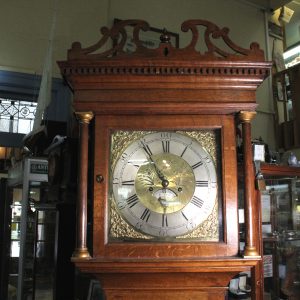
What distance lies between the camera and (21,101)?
8.69ft

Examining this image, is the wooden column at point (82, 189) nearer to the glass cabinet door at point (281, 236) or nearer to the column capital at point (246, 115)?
the column capital at point (246, 115)

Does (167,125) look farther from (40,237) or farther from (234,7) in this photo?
(234,7)

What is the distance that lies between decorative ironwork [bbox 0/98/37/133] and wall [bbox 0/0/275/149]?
28 centimetres

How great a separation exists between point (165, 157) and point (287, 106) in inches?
101

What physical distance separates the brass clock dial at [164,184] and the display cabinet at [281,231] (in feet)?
2.35

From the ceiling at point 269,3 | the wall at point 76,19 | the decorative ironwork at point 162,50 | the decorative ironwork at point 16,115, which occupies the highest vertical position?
the ceiling at point 269,3

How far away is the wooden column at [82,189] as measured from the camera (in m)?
1.13

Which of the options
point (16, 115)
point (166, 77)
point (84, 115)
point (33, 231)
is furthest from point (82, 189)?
point (16, 115)

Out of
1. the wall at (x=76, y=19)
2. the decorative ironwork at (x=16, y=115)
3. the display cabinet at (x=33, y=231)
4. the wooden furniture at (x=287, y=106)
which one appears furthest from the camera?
the wooden furniture at (x=287, y=106)

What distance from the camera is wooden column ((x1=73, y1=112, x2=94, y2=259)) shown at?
1.13 meters

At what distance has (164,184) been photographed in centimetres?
119

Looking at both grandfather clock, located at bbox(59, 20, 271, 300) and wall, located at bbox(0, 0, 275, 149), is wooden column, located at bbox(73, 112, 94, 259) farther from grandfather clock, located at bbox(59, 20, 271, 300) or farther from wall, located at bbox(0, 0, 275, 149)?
wall, located at bbox(0, 0, 275, 149)

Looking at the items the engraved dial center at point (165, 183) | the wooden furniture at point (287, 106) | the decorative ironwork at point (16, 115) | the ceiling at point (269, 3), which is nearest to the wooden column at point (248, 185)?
the engraved dial center at point (165, 183)

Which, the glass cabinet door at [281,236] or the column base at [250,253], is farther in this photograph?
the glass cabinet door at [281,236]
